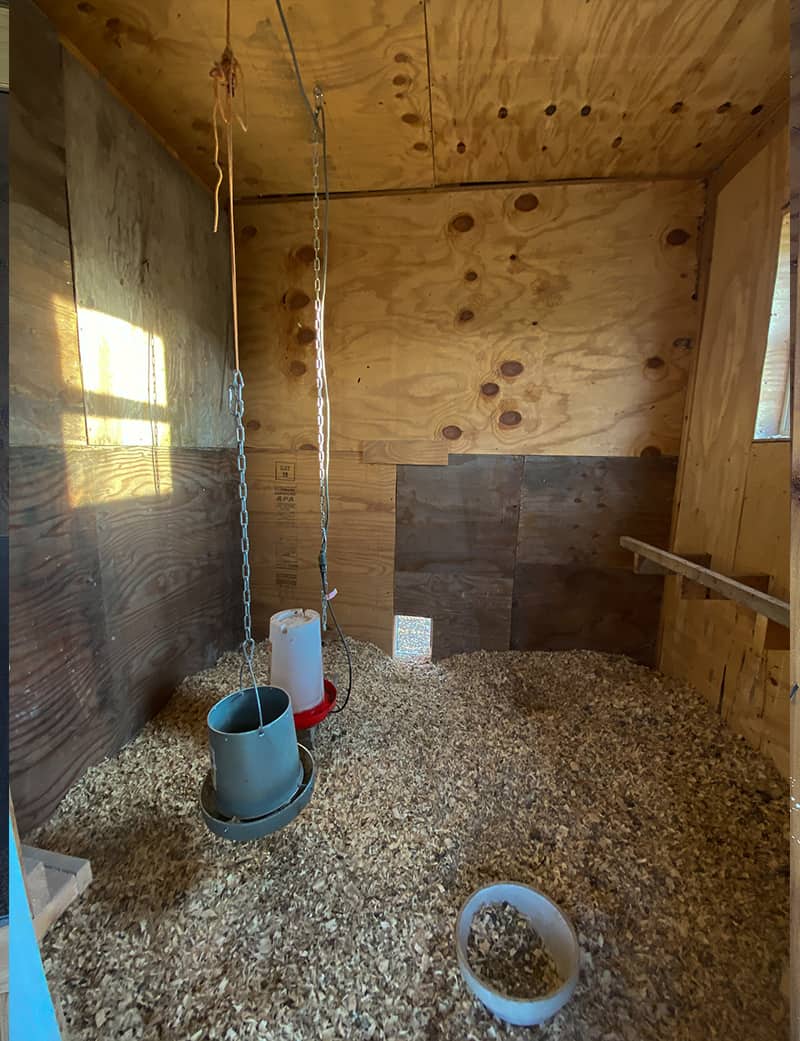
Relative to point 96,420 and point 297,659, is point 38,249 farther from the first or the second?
point 297,659

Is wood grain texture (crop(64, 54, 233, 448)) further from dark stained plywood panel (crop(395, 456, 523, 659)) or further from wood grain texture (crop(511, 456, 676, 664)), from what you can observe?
wood grain texture (crop(511, 456, 676, 664))

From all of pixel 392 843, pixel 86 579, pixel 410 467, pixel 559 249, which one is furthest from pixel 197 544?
pixel 559 249

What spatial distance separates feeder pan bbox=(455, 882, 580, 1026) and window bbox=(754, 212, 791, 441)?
1475 mm

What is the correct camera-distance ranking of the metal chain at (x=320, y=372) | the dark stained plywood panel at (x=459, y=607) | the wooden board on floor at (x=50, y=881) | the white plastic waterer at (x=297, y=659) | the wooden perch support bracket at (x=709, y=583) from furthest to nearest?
the dark stained plywood panel at (x=459, y=607) → the white plastic waterer at (x=297, y=659) → the metal chain at (x=320, y=372) → the wooden perch support bracket at (x=709, y=583) → the wooden board on floor at (x=50, y=881)

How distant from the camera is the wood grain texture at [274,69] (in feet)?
3.58

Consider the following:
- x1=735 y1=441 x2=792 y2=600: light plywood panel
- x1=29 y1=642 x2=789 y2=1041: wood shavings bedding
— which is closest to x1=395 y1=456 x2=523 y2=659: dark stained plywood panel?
x1=29 y1=642 x2=789 y2=1041: wood shavings bedding

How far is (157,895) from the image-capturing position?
3.25ft

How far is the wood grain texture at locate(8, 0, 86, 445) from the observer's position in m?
1.03

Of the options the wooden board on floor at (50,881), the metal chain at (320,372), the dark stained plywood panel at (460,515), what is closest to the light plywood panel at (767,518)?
the dark stained plywood panel at (460,515)

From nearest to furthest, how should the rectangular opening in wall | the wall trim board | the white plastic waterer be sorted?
1. the white plastic waterer
2. the wall trim board
3. the rectangular opening in wall

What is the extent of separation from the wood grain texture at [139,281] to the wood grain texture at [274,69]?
4.2 inches

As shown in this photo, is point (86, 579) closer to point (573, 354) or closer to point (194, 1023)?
point (194, 1023)

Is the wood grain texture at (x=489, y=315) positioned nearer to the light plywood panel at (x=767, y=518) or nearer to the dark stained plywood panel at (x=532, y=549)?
the dark stained plywood panel at (x=532, y=549)

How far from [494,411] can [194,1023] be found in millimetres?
2006
